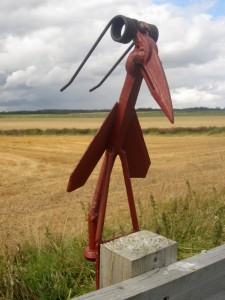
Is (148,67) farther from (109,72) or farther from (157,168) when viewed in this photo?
(157,168)

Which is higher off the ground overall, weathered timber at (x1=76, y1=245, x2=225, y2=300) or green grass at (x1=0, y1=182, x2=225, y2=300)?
weathered timber at (x1=76, y1=245, x2=225, y2=300)

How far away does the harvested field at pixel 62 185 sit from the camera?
6385mm

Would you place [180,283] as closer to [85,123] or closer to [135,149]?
[135,149]

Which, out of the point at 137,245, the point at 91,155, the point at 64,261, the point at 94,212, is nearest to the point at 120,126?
the point at 91,155

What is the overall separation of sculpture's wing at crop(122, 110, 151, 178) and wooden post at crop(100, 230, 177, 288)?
666 mm

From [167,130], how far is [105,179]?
30.0 m

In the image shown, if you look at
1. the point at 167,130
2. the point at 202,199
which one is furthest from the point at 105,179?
the point at 167,130

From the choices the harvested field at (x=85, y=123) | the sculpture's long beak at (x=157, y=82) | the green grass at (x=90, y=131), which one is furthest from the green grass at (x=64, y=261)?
the harvested field at (x=85, y=123)

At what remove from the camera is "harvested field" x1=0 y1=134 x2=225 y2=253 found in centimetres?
638

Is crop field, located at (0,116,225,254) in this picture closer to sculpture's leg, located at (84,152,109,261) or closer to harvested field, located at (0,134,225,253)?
harvested field, located at (0,134,225,253)

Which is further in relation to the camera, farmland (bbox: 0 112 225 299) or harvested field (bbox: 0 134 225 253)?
harvested field (bbox: 0 134 225 253)

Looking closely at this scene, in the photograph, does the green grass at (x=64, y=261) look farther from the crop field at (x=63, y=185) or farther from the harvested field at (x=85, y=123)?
the harvested field at (x=85, y=123)

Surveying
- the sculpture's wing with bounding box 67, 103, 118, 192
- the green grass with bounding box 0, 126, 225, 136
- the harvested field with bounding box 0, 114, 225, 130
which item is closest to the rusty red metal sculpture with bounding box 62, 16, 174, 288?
the sculpture's wing with bounding box 67, 103, 118, 192

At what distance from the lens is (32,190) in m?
10.2
